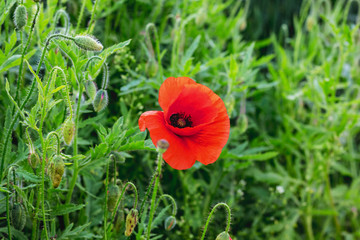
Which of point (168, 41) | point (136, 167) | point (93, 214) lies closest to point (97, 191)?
point (93, 214)

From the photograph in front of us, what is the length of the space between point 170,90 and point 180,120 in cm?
11

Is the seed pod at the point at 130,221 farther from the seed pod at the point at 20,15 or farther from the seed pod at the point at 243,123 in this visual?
the seed pod at the point at 243,123

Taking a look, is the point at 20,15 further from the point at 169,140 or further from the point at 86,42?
the point at 169,140

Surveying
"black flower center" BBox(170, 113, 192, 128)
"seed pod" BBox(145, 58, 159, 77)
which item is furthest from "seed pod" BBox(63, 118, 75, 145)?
"seed pod" BBox(145, 58, 159, 77)

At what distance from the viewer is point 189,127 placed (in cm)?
94

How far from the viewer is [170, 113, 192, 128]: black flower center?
1.00 meters

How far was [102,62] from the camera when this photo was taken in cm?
94

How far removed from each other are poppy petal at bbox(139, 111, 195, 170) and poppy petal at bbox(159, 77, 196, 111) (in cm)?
3

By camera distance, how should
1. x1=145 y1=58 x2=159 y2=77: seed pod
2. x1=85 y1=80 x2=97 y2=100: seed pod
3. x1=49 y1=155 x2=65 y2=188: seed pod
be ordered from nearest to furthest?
1. x1=49 y1=155 x2=65 y2=188: seed pod
2. x1=85 y1=80 x2=97 y2=100: seed pod
3. x1=145 y1=58 x2=159 y2=77: seed pod

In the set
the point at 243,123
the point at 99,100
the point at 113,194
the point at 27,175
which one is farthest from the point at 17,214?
the point at 243,123

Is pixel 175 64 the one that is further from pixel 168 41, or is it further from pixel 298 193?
pixel 298 193

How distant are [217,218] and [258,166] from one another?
1.55ft

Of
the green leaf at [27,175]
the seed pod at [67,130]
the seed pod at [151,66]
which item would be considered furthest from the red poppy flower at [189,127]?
the seed pod at [151,66]

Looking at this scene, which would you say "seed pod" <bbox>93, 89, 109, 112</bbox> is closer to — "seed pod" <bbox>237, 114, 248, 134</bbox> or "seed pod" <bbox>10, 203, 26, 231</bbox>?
"seed pod" <bbox>10, 203, 26, 231</bbox>
